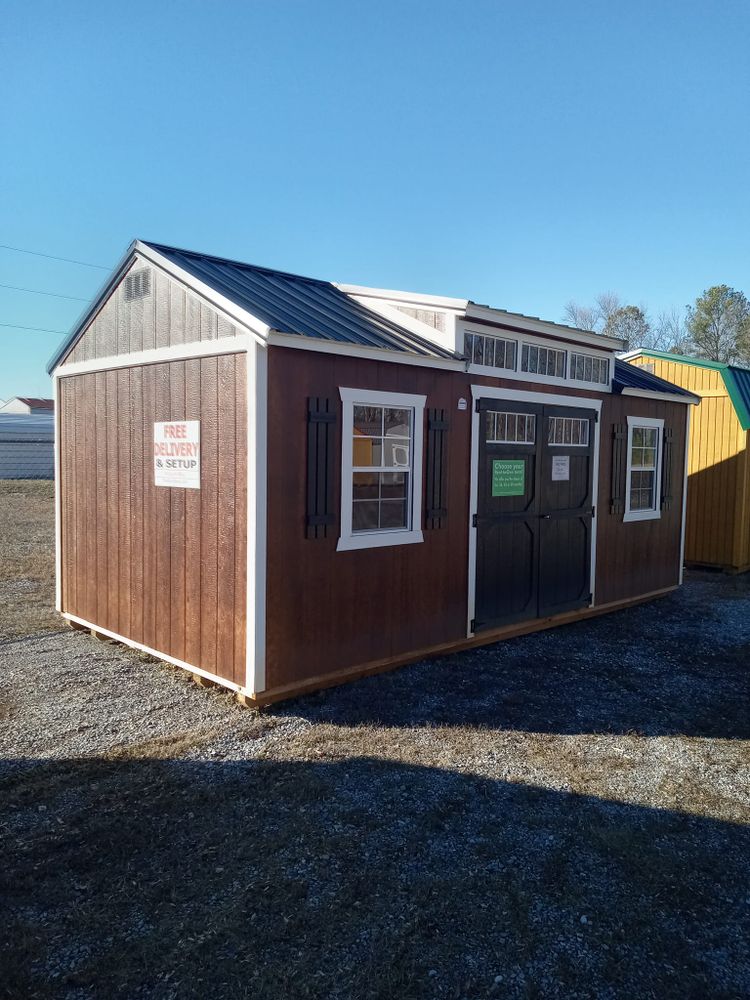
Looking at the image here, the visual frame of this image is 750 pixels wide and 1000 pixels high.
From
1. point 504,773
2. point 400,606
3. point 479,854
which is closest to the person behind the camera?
point 479,854

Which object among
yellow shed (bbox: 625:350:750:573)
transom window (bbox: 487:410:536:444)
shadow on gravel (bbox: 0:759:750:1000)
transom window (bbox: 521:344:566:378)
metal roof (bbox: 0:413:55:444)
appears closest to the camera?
shadow on gravel (bbox: 0:759:750:1000)

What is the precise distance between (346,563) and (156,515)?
5.25ft

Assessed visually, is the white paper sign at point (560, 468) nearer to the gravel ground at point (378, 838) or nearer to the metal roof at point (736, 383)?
the gravel ground at point (378, 838)

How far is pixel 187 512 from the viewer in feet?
18.0

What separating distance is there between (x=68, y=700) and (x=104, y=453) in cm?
225

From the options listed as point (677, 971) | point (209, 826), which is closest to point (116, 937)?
point (209, 826)

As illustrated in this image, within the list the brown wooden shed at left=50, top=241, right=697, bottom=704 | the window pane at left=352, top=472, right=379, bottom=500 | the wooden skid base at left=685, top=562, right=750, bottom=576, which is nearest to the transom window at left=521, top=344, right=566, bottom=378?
the brown wooden shed at left=50, top=241, right=697, bottom=704

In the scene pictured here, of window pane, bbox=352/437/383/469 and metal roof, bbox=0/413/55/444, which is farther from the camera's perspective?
metal roof, bbox=0/413/55/444

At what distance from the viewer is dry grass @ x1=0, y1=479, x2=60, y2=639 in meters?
7.39

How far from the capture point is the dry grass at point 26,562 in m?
7.39

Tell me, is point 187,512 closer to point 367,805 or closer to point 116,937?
point 367,805

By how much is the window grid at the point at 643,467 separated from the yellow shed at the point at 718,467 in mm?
3199

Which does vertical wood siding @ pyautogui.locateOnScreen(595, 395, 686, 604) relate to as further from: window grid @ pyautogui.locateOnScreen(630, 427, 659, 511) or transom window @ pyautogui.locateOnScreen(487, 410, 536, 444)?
transom window @ pyautogui.locateOnScreen(487, 410, 536, 444)

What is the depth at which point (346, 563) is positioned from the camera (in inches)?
213
